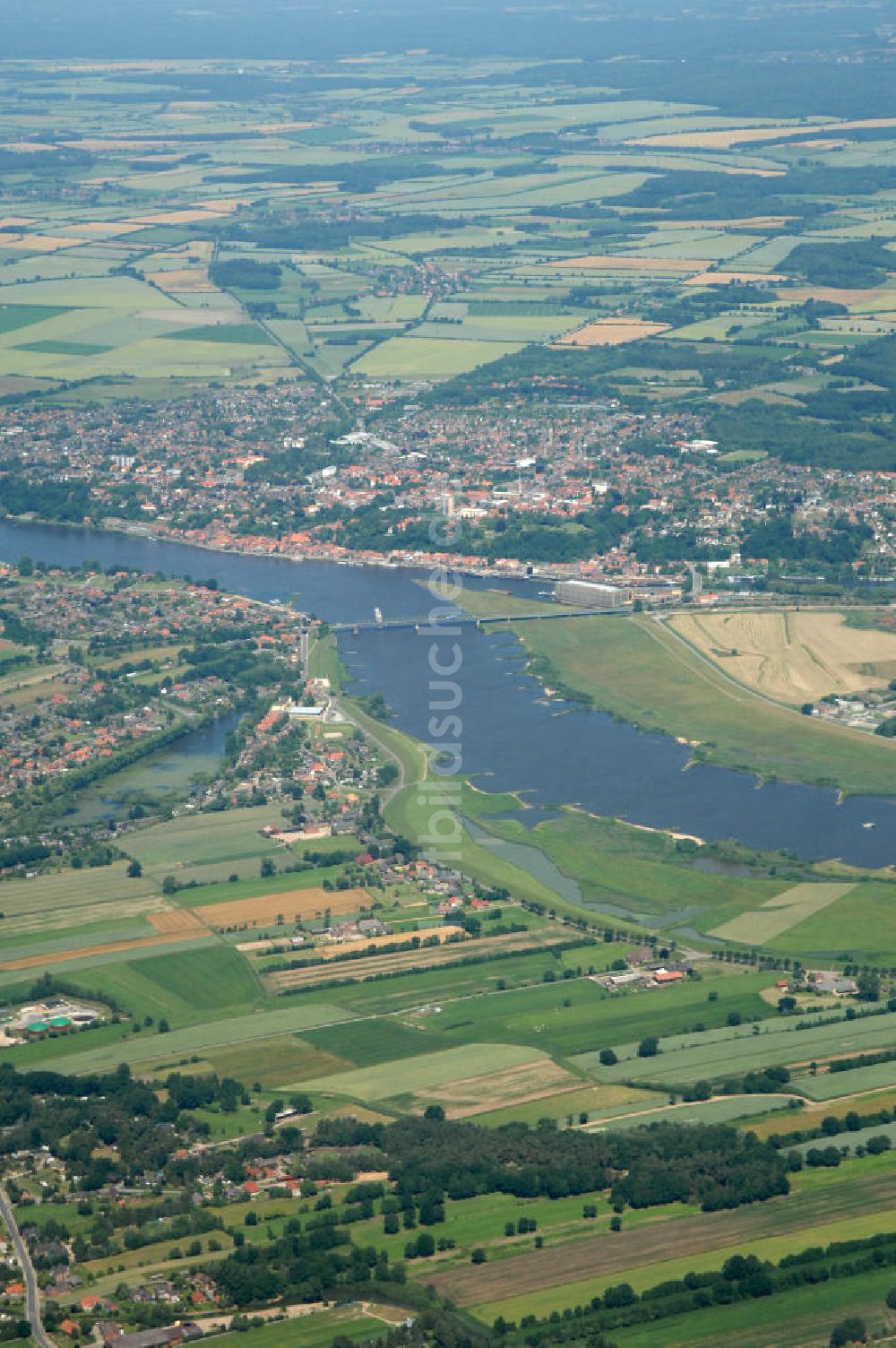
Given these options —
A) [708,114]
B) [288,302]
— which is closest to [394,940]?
[288,302]

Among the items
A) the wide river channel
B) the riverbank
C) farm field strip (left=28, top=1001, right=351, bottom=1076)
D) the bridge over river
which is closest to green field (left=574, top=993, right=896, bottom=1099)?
farm field strip (left=28, top=1001, right=351, bottom=1076)

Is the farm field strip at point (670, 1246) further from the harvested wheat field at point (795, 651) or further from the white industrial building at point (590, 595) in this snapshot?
the white industrial building at point (590, 595)

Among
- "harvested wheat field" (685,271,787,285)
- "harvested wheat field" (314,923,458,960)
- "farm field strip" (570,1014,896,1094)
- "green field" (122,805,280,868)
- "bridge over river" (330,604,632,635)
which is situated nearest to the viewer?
"farm field strip" (570,1014,896,1094)

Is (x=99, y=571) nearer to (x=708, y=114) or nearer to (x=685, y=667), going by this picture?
(x=685, y=667)

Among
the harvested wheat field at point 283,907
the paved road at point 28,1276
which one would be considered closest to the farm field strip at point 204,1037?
the harvested wheat field at point 283,907

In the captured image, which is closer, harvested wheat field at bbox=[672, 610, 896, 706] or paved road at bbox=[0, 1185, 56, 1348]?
paved road at bbox=[0, 1185, 56, 1348]

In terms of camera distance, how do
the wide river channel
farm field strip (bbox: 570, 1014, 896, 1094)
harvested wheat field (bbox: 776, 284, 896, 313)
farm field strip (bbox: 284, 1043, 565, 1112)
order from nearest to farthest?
1. farm field strip (bbox: 284, 1043, 565, 1112)
2. farm field strip (bbox: 570, 1014, 896, 1094)
3. the wide river channel
4. harvested wheat field (bbox: 776, 284, 896, 313)

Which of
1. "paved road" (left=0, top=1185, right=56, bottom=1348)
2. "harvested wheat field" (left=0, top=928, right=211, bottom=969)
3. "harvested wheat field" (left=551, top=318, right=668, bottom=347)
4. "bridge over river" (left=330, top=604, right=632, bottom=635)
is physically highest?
"harvested wheat field" (left=551, top=318, right=668, bottom=347)

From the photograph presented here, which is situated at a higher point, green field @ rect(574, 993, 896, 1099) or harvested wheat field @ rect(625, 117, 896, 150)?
harvested wheat field @ rect(625, 117, 896, 150)

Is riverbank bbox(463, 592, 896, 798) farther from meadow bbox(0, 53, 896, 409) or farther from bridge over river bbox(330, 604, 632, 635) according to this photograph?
meadow bbox(0, 53, 896, 409)
